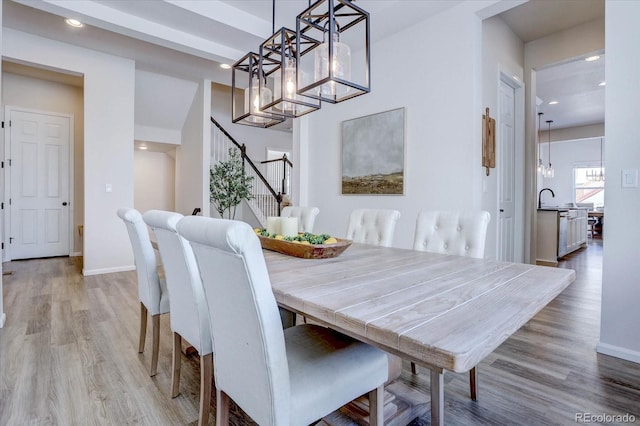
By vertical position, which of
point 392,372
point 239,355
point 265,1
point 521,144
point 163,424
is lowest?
point 163,424

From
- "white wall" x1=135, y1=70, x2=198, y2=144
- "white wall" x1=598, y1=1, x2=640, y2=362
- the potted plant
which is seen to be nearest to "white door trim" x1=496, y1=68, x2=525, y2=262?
"white wall" x1=598, y1=1, x2=640, y2=362

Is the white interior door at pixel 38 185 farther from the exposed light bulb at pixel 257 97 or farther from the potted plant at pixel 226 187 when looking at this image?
the exposed light bulb at pixel 257 97

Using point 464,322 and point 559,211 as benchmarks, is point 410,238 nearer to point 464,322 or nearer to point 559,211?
point 464,322

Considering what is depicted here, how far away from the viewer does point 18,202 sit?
515 cm

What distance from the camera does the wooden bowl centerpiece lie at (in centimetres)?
168

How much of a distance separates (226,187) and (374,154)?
10.3 ft

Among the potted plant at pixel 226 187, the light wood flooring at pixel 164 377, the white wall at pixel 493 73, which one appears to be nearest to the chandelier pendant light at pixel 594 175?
the white wall at pixel 493 73

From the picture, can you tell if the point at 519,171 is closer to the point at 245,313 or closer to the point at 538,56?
the point at 538,56

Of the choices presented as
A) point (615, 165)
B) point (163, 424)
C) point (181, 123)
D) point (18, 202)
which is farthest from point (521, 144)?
point (18, 202)

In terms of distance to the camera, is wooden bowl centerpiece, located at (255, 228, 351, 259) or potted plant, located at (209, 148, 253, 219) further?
potted plant, located at (209, 148, 253, 219)

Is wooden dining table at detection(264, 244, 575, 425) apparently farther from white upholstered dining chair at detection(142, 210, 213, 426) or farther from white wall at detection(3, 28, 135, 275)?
white wall at detection(3, 28, 135, 275)

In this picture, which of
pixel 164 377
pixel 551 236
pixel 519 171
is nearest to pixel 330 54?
pixel 164 377

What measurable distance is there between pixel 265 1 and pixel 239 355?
3328mm

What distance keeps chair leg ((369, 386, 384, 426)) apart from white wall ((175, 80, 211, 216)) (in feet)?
15.8
